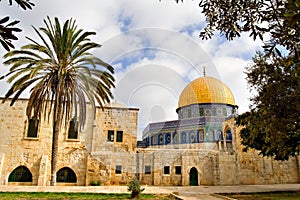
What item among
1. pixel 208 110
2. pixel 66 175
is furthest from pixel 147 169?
pixel 208 110

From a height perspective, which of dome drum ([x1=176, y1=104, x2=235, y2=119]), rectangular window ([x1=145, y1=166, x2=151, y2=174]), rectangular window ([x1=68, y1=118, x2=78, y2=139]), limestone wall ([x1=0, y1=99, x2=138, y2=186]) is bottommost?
rectangular window ([x1=145, y1=166, x2=151, y2=174])

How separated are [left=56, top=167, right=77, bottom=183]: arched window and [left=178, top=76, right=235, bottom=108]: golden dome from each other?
2115 centimetres

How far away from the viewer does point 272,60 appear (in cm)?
872

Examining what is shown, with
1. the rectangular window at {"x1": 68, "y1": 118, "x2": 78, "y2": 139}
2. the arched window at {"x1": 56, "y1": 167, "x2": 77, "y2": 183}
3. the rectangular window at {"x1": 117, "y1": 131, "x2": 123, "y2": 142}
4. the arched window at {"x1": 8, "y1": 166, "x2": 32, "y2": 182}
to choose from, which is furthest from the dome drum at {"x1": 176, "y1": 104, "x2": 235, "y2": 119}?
the arched window at {"x1": 8, "y1": 166, "x2": 32, "y2": 182}

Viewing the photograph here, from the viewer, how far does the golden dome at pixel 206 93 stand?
35.8m

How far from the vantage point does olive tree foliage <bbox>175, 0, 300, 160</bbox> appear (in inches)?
111

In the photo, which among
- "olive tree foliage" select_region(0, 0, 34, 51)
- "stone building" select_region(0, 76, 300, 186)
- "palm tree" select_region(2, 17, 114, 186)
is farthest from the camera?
"stone building" select_region(0, 76, 300, 186)

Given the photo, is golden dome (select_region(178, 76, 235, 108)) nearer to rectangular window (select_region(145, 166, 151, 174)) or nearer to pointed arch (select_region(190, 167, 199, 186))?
pointed arch (select_region(190, 167, 199, 186))

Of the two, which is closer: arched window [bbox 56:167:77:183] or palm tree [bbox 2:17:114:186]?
palm tree [bbox 2:17:114:186]

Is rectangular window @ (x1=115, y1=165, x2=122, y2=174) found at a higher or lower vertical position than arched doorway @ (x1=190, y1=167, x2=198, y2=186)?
higher

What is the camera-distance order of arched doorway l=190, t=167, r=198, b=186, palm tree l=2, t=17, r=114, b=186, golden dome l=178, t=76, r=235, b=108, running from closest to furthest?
palm tree l=2, t=17, r=114, b=186 < arched doorway l=190, t=167, r=198, b=186 < golden dome l=178, t=76, r=235, b=108

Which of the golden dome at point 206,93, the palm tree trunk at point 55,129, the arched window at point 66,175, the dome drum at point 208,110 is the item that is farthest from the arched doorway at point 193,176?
the golden dome at point 206,93

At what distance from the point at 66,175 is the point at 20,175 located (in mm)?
3195

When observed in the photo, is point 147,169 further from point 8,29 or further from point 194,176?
point 8,29
